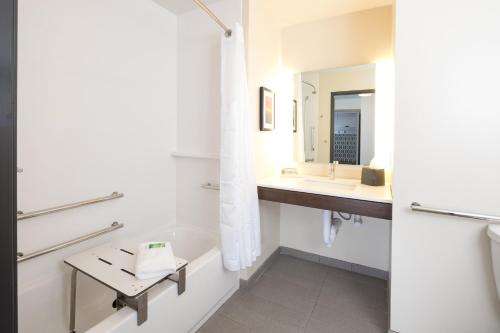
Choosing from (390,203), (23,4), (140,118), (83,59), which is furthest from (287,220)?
(23,4)

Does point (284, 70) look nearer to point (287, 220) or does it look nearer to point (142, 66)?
point (142, 66)

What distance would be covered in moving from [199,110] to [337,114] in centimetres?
129

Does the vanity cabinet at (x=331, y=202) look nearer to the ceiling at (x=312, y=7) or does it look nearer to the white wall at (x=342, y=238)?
the white wall at (x=342, y=238)

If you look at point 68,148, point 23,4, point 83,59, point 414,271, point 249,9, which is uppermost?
Answer: point 249,9

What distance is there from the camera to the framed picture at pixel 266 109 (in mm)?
2098

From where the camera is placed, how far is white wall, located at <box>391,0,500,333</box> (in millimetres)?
1227

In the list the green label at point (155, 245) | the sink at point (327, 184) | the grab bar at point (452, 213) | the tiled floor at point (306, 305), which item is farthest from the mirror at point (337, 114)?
the green label at point (155, 245)

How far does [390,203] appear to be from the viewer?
4.90 ft

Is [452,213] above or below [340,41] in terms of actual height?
below

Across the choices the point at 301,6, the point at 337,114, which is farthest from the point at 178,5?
the point at 337,114

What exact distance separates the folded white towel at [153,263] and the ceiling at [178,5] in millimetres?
1977

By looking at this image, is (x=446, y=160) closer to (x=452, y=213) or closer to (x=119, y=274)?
(x=452, y=213)

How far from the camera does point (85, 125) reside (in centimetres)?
165

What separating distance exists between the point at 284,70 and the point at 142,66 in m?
1.35
